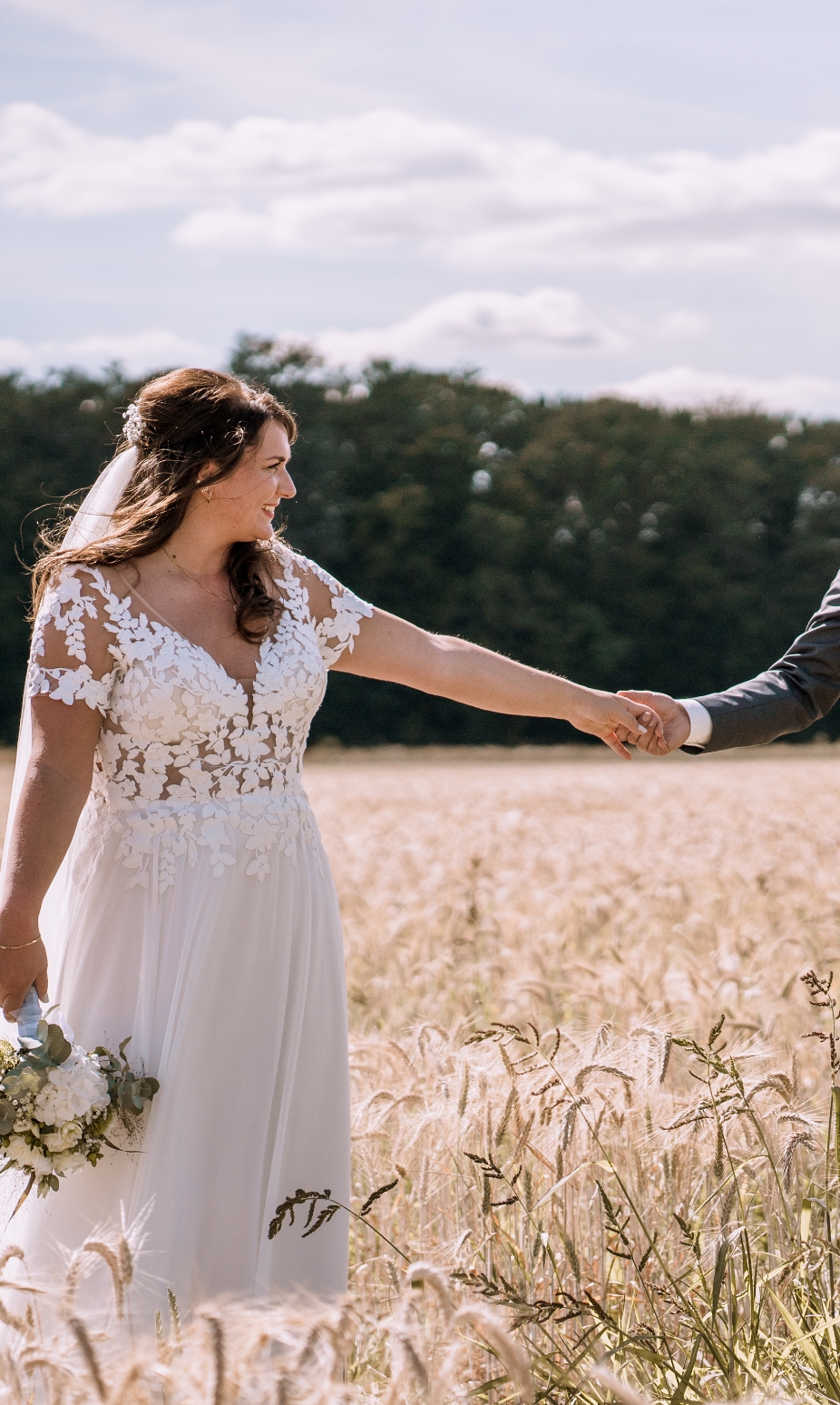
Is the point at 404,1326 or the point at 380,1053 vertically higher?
the point at 404,1326

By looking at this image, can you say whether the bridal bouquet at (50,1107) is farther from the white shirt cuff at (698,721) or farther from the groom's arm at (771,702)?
the white shirt cuff at (698,721)

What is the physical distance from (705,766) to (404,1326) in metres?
27.2

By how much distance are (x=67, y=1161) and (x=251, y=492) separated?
61.0 inches

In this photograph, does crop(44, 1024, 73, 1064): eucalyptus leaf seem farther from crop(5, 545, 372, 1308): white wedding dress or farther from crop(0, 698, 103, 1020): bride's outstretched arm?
crop(5, 545, 372, 1308): white wedding dress

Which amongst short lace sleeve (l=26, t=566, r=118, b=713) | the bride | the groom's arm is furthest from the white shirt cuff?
short lace sleeve (l=26, t=566, r=118, b=713)

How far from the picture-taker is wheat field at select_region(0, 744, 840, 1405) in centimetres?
182

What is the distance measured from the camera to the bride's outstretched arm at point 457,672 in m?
3.86

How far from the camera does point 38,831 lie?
3064mm

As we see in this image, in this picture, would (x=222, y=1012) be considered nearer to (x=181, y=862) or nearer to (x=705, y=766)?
(x=181, y=862)

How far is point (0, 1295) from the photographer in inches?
105

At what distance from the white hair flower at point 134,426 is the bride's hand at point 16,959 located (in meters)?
1.20

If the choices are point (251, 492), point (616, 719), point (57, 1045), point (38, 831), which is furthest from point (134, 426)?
point (616, 719)

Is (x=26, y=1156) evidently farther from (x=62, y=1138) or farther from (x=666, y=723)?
(x=666, y=723)

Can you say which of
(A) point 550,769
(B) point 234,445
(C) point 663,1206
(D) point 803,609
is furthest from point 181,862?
(D) point 803,609
